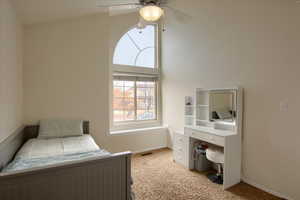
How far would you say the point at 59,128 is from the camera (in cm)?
298

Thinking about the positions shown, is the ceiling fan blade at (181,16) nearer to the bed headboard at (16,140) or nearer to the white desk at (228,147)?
the white desk at (228,147)

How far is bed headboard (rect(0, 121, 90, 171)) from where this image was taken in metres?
1.88

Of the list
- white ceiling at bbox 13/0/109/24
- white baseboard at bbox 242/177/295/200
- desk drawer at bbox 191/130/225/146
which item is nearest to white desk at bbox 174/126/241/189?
desk drawer at bbox 191/130/225/146

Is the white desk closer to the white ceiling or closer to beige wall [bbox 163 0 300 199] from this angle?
beige wall [bbox 163 0 300 199]

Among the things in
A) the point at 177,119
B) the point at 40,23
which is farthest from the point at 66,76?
the point at 177,119

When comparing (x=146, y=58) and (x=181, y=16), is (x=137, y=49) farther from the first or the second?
(x=181, y=16)

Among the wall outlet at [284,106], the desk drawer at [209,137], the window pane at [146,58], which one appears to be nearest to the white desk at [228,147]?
the desk drawer at [209,137]

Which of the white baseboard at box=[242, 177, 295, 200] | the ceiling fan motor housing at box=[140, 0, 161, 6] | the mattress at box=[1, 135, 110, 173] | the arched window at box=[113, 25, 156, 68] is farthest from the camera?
the arched window at box=[113, 25, 156, 68]

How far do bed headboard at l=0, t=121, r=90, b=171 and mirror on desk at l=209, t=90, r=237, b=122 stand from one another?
2.42 m

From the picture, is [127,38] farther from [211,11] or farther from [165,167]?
[165,167]

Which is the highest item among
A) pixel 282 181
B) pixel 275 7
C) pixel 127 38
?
pixel 127 38

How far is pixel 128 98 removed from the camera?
4.13m

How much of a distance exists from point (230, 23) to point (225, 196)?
2588 mm

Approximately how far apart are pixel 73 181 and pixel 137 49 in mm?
3453
